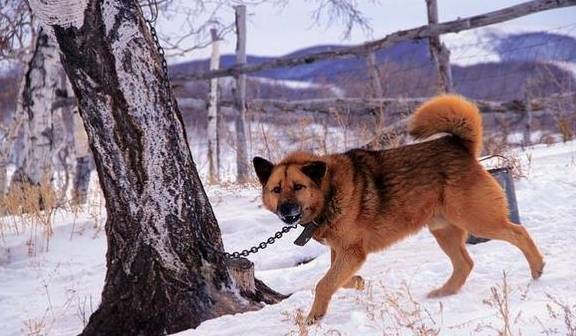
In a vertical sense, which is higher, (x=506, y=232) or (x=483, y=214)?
(x=483, y=214)

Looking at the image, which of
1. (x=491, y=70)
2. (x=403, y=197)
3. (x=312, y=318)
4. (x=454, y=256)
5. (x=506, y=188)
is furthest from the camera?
(x=491, y=70)

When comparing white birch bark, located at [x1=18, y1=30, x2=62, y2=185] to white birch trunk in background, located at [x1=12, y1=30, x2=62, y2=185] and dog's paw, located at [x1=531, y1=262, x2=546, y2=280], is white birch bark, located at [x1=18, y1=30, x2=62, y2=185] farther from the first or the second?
dog's paw, located at [x1=531, y1=262, x2=546, y2=280]

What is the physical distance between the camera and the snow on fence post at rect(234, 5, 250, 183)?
9.98 m

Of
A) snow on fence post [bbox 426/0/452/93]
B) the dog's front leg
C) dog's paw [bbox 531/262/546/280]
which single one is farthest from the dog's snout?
snow on fence post [bbox 426/0/452/93]

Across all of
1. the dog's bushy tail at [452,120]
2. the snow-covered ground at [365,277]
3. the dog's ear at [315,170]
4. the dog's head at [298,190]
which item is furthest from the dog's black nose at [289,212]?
the dog's bushy tail at [452,120]

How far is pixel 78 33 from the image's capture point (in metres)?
3.63

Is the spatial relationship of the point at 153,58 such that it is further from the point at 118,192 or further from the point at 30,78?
the point at 30,78

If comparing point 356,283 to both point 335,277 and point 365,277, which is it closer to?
point 365,277

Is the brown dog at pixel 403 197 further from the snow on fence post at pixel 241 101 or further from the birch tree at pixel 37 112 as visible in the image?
the birch tree at pixel 37 112

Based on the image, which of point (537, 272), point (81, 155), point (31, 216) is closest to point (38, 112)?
point (81, 155)

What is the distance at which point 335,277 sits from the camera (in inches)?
139

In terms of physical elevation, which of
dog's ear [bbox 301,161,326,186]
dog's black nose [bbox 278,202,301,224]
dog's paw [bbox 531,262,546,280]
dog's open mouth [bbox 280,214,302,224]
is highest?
dog's ear [bbox 301,161,326,186]

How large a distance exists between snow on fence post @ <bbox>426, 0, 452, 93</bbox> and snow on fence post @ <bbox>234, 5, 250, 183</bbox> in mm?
3028

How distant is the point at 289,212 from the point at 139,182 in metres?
0.93
